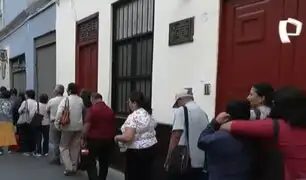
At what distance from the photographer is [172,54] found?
8.07 metres

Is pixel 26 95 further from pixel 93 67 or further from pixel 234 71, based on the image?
pixel 234 71

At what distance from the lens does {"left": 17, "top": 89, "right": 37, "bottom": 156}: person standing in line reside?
1207 centimetres

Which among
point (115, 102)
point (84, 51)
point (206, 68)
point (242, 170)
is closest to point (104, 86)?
point (115, 102)

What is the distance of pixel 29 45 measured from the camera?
1869cm

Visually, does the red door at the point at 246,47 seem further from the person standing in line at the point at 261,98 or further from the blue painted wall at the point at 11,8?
the blue painted wall at the point at 11,8

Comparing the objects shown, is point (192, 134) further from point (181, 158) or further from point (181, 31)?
point (181, 31)

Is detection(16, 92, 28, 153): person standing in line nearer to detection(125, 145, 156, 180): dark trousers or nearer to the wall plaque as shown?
the wall plaque

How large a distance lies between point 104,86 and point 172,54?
3.43 m

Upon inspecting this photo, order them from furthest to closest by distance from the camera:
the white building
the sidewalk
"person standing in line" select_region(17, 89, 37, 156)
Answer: "person standing in line" select_region(17, 89, 37, 156), the sidewalk, the white building

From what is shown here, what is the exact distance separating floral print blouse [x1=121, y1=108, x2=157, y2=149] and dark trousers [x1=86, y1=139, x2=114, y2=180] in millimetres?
1535

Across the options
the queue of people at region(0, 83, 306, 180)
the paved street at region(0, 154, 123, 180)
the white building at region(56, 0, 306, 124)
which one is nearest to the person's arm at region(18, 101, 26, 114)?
the queue of people at region(0, 83, 306, 180)

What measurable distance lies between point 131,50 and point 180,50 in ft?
8.03

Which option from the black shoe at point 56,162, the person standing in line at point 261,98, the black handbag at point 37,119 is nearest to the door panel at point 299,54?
the person standing in line at point 261,98

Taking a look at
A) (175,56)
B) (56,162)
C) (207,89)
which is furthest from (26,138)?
(207,89)
